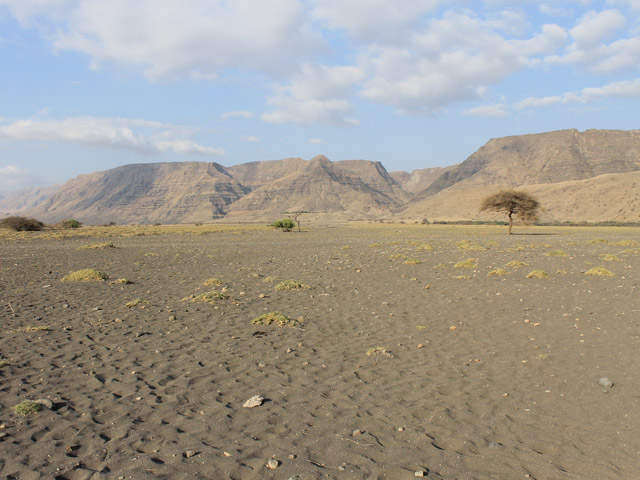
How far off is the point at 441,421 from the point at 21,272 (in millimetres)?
19963

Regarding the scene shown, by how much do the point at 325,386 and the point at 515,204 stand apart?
186ft

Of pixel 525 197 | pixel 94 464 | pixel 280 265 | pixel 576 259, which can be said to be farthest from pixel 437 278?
pixel 525 197

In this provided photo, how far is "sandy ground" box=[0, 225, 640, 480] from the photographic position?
4.52 metres

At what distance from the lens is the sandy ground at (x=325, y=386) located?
452 cm

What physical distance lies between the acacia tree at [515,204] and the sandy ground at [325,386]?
149 ft

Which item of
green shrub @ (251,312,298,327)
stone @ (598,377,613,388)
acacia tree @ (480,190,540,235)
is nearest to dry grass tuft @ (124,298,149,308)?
green shrub @ (251,312,298,327)

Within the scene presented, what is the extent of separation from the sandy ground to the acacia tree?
1786 inches

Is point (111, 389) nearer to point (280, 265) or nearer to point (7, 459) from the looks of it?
point (7, 459)

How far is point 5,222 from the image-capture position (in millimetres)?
72062

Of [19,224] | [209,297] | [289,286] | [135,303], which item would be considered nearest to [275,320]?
[209,297]

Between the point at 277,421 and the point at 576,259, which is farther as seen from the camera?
the point at 576,259

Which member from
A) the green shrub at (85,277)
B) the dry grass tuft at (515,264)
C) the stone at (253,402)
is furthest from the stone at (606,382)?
the green shrub at (85,277)

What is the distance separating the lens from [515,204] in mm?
56375

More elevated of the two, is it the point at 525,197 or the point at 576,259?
the point at 525,197
